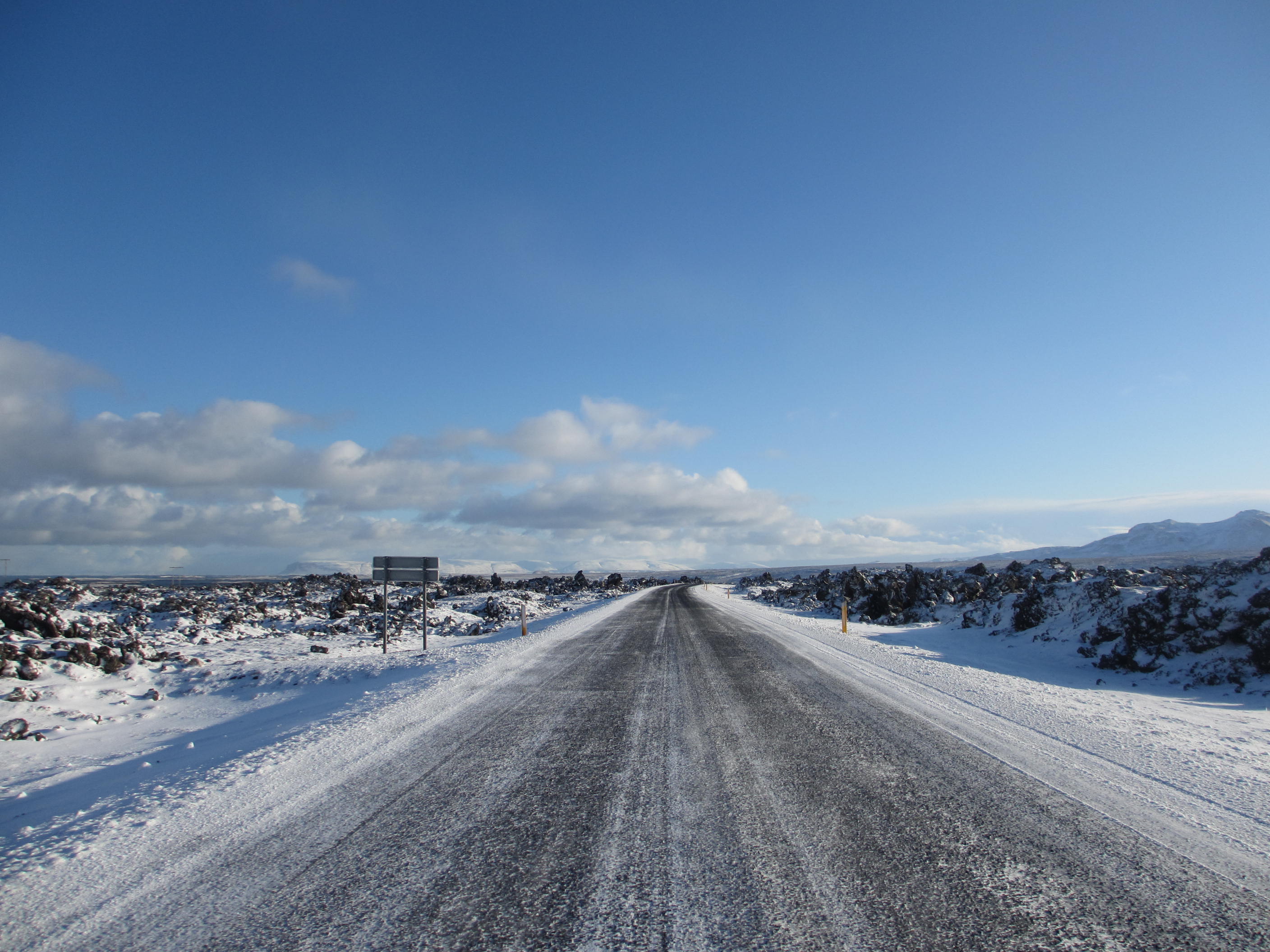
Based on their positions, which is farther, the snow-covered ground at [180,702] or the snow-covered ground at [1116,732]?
the snow-covered ground at [180,702]

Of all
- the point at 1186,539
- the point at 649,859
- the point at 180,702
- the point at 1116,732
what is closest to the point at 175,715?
the point at 180,702

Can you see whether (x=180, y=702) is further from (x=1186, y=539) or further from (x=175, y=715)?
(x=1186, y=539)

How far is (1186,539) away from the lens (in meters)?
154

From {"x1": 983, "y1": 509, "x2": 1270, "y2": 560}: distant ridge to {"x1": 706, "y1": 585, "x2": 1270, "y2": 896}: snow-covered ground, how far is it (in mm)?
133116

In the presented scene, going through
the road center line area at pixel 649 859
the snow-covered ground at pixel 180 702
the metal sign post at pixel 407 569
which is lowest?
the snow-covered ground at pixel 180 702

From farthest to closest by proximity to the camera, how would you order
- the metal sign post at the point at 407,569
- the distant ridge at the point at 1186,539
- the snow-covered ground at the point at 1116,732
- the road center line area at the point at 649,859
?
the distant ridge at the point at 1186,539, the metal sign post at the point at 407,569, the snow-covered ground at the point at 1116,732, the road center line area at the point at 649,859

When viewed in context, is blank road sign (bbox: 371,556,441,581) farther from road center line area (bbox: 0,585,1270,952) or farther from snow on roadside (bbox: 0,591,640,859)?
road center line area (bbox: 0,585,1270,952)

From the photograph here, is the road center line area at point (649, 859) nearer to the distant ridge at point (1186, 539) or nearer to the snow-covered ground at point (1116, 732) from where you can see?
the snow-covered ground at point (1116, 732)

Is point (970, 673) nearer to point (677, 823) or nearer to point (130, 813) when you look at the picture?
point (677, 823)

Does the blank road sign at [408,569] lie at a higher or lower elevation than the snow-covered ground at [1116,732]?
higher

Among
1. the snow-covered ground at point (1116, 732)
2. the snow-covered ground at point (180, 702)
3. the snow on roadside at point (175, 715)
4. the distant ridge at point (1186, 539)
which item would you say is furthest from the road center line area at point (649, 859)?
the distant ridge at point (1186, 539)

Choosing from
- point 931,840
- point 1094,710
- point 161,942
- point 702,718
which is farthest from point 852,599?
point 161,942

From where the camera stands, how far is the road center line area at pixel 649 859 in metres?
3.16

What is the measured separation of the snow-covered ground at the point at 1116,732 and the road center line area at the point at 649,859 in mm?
146
